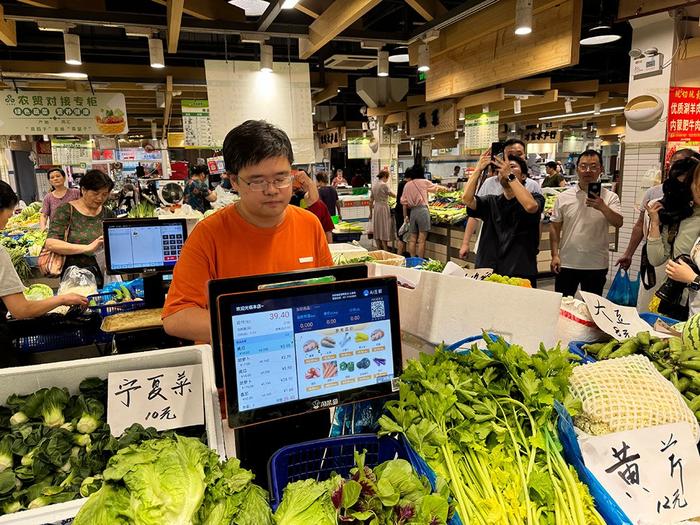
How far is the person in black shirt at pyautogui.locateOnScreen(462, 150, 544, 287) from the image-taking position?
3.93 metres

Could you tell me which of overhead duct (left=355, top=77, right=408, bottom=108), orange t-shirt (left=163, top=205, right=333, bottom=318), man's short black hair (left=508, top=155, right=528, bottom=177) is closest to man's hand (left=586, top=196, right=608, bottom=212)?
man's short black hair (left=508, top=155, right=528, bottom=177)

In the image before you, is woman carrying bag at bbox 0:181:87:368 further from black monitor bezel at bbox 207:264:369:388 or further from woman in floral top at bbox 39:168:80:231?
woman in floral top at bbox 39:168:80:231

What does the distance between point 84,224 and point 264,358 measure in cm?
408

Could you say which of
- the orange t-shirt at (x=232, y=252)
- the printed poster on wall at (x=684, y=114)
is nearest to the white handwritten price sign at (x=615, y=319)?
the orange t-shirt at (x=232, y=252)

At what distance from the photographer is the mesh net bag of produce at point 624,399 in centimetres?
138

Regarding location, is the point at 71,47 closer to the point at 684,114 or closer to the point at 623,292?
the point at 623,292

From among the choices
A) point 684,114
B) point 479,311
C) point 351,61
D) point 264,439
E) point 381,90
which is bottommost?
point 264,439

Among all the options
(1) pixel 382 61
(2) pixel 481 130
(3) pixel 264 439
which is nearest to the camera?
(3) pixel 264 439

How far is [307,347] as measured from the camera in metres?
1.31

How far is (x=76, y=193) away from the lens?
7.26m

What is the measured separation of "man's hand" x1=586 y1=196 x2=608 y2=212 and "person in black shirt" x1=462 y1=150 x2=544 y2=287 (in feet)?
1.72

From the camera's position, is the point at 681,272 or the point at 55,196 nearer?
the point at 681,272

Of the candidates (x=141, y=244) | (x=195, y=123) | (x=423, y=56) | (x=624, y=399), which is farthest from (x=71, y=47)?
(x=624, y=399)

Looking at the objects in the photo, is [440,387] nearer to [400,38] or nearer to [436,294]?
[436,294]
